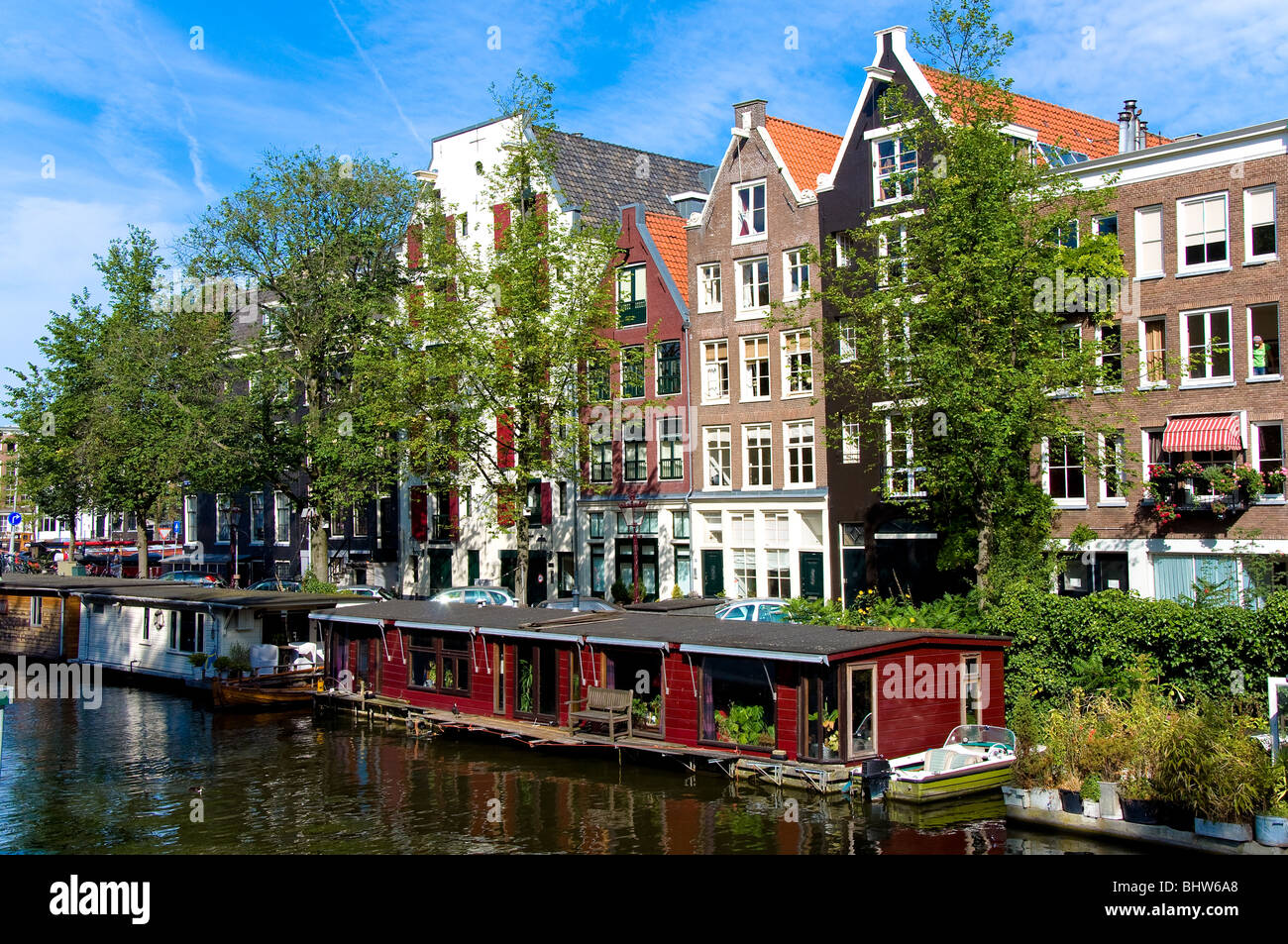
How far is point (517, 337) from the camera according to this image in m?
43.1

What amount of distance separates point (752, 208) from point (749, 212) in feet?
0.65

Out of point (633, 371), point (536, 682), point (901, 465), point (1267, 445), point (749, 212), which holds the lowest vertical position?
point (536, 682)

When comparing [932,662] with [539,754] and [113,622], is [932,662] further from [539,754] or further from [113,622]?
[113,622]

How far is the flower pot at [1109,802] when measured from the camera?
802 inches

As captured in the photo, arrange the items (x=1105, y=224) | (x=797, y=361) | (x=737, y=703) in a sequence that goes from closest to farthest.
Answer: (x=737, y=703) → (x=1105, y=224) → (x=797, y=361)

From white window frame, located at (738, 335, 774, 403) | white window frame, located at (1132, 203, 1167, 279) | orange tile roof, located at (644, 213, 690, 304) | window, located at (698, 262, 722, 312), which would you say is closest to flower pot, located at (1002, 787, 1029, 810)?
white window frame, located at (1132, 203, 1167, 279)

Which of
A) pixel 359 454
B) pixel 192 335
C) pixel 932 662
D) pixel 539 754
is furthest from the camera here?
pixel 192 335

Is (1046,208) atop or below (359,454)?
atop

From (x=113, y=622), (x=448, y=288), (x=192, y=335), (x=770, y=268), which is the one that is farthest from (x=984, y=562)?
(x=192, y=335)

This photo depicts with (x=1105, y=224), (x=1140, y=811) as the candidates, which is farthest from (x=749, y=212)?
(x=1140, y=811)

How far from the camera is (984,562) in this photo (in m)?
34.7

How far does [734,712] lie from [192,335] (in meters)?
42.5

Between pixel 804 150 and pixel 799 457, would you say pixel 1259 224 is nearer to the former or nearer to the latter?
pixel 799 457

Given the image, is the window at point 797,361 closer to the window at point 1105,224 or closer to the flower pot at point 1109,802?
the window at point 1105,224
